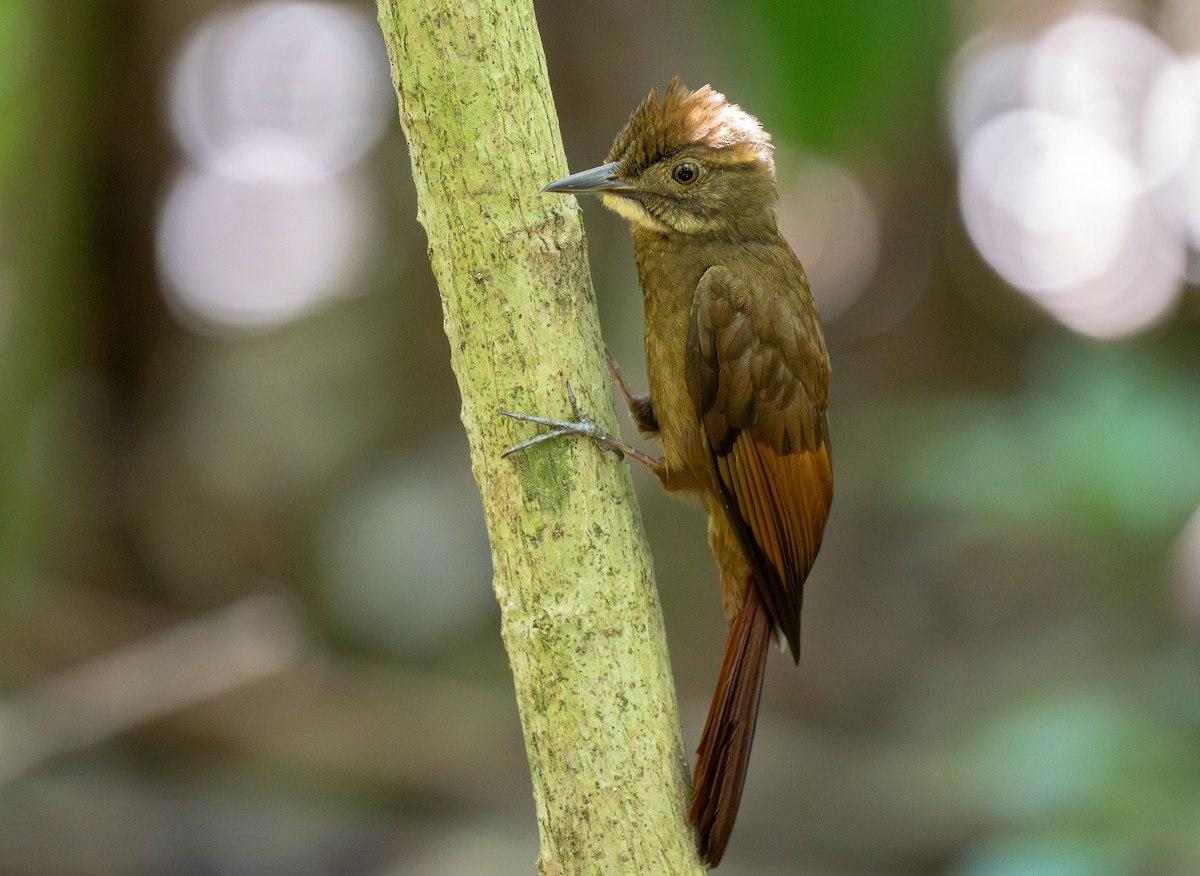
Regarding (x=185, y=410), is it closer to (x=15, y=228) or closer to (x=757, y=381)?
(x=15, y=228)

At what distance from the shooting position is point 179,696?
3.81 metres

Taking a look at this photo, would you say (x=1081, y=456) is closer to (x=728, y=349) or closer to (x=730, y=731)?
(x=728, y=349)

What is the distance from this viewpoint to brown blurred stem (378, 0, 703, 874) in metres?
1.71

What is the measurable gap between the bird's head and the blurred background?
0.86 metres

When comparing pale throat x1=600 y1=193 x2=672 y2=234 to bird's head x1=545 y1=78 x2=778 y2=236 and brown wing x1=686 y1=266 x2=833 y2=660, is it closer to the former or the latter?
bird's head x1=545 y1=78 x2=778 y2=236

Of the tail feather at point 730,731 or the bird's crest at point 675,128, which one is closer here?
the tail feather at point 730,731

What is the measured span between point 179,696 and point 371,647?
1.06m

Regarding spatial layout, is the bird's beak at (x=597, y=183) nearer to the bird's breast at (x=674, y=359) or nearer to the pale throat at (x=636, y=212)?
the pale throat at (x=636, y=212)

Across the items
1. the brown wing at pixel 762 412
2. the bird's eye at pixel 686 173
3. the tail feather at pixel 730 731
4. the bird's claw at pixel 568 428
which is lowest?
the tail feather at pixel 730 731

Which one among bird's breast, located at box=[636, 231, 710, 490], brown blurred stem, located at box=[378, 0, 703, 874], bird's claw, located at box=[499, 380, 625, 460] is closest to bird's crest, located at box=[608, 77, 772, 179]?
bird's breast, located at box=[636, 231, 710, 490]

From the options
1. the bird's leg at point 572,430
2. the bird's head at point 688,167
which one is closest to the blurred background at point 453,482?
the bird's head at point 688,167

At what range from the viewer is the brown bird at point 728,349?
8.33 feet

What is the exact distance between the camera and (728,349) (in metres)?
2.54

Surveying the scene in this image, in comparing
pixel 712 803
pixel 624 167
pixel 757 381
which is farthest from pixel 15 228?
pixel 712 803
